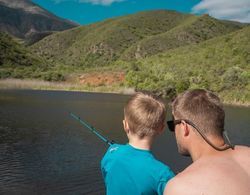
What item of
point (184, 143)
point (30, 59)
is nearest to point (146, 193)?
point (184, 143)

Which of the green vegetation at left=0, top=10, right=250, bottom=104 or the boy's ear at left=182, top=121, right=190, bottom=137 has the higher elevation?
the boy's ear at left=182, top=121, right=190, bottom=137

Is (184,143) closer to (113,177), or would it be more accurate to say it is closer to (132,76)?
(113,177)

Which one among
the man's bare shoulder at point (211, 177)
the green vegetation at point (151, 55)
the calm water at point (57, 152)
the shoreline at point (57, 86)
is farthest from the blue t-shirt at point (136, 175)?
the shoreline at point (57, 86)

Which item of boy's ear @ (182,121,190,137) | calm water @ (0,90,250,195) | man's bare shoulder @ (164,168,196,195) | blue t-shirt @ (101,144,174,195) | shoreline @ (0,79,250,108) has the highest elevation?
boy's ear @ (182,121,190,137)

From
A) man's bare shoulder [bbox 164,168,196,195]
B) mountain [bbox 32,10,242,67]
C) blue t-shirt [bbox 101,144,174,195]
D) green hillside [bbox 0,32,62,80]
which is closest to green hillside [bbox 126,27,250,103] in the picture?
green hillside [bbox 0,32,62,80]

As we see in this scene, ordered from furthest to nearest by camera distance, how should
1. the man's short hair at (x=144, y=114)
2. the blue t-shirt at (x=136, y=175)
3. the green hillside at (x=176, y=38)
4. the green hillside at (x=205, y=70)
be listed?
1. the green hillside at (x=176, y=38)
2. the green hillside at (x=205, y=70)
3. the man's short hair at (x=144, y=114)
4. the blue t-shirt at (x=136, y=175)

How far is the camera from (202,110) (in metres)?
2.78

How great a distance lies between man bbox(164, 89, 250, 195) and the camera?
7.99ft

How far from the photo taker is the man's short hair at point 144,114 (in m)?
3.20

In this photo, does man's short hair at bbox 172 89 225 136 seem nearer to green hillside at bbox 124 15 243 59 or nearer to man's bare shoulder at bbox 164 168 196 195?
man's bare shoulder at bbox 164 168 196 195

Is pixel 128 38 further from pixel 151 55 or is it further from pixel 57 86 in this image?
pixel 57 86

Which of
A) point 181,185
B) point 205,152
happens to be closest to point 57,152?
point 205,152

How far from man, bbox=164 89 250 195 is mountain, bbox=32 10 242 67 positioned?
114698 millimetres

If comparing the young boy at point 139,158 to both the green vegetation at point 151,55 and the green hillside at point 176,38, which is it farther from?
the green hillside at point 176,38
